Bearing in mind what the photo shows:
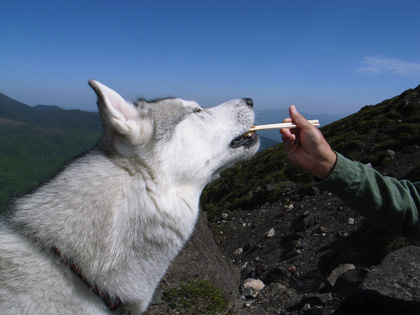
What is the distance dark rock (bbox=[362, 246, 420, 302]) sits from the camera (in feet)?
15.5

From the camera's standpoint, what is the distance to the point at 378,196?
3.35 meters

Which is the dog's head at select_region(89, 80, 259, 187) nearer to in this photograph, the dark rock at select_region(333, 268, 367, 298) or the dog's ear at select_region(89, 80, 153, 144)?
the dog's ear at select_region(89, 80, 153, 144)

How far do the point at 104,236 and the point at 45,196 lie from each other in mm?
764

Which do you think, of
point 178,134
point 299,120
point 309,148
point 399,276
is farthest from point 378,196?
point 399,276

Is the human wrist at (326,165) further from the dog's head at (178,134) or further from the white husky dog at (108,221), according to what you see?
the white husky dog at (108,221)

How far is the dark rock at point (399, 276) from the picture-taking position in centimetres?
473

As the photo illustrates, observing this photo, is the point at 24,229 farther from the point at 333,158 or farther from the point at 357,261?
the point at 357,261

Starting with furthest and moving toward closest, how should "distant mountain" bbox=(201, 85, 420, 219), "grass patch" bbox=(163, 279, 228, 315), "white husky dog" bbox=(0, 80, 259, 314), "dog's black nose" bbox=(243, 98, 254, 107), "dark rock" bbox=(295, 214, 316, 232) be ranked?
Result: 1. "distant mountain" bbox=(201, 85, 420, 219)
2. "dark rock" bbox=(295, 214, 316, 232)
3. "grass patch" bbox=(163, 279, 228, 315)
4. "dog's black nose" bbox=(243, 98, 254, 107)
5. "white husky dog" bbox=(0, 80, 259, 314)

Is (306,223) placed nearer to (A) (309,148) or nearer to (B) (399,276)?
(B) (399,276)

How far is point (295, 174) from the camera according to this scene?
20.2 metres

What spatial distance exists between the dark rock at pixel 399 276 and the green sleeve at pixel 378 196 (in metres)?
1.98

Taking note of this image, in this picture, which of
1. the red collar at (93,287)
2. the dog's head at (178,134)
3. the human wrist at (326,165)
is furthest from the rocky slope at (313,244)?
the red collar at (93,287)

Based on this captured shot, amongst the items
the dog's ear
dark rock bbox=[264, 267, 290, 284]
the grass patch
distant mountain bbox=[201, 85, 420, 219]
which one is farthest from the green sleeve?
distant mountain bbox=[201, 85, 420, 219]

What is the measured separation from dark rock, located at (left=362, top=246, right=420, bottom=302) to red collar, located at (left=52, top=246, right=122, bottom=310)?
447cm
